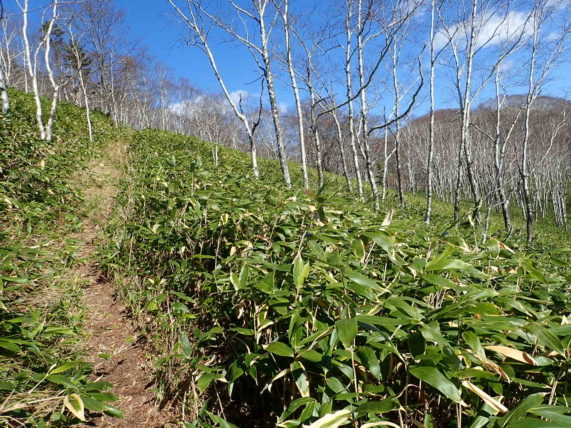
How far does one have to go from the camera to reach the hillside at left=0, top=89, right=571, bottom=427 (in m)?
0.99

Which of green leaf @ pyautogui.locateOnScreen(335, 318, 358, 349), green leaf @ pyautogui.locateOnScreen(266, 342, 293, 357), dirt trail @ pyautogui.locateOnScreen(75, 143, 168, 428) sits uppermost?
green leaf @ pyautogui.locateOnScreen(335, 318, 358, 349)

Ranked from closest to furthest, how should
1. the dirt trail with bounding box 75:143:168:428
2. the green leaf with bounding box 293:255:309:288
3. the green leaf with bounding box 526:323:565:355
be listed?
the green leaf with bounding box 526:323:565:355
the green leaf with bounding box 293:255:309:288
the dirt trail with bounding box 75:143:168:428

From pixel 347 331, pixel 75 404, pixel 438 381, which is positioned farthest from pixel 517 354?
pixel 75 404

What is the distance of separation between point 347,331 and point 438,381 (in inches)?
11.4

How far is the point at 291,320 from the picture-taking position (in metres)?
1.20

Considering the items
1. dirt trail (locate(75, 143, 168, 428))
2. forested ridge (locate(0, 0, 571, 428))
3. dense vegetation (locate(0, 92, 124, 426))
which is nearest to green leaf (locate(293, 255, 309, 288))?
forested ridge (locate(0, 0, 571, 428))

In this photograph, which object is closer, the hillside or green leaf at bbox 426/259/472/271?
the hillside

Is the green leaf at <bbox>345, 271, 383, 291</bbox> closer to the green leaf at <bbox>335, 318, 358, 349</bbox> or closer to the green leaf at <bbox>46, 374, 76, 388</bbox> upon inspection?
the green leaf at <bbox>335, 318, 358, 349</bbox>

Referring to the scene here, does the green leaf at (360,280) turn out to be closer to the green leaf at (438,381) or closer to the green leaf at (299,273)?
the green leaf at (299,273)

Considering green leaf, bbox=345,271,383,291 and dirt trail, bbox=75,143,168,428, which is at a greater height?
green leaf, bbox=345,271,383,291

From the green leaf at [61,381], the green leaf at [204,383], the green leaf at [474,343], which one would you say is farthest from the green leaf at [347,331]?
the green leaf at [61,381]

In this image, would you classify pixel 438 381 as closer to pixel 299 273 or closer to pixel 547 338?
pixel 547 338

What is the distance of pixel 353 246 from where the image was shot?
145cm

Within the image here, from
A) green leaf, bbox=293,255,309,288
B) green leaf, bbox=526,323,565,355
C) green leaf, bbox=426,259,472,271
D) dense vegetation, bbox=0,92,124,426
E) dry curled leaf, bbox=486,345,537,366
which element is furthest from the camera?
dense vegetation, bbox=0,92,124,426
